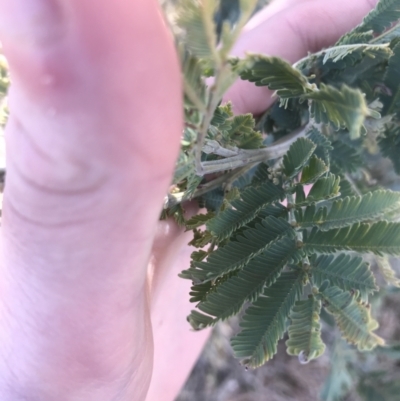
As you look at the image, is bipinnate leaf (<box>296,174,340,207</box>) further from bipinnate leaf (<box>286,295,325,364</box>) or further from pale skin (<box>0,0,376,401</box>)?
pale skin (<box>0,0,376,401</box>)

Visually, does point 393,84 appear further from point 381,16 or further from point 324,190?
point 324,190

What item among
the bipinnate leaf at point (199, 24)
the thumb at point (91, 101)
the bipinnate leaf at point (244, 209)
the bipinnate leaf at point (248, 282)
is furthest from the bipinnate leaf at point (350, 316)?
the bipinnate leaf at point (199, 24)

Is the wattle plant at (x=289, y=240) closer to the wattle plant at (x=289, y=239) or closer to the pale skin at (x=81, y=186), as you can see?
the wattle plant at (x=289, y=239)

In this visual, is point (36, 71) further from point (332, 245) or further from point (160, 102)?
point (332, 245)

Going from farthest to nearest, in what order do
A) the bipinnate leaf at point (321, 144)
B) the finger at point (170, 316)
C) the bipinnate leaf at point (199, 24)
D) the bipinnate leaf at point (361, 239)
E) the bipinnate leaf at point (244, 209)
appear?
the finger at point (170, 316), the bipinnate leaf at point (321, 144), the bipinnate leaf at point (244, 209), the bipinnate leaf at point (361, 239), the bipinnate leaf at point (199, 24)

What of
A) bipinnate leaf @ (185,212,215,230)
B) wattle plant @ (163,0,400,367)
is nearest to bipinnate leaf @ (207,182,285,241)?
wattle plant @ (163,0,400,367)

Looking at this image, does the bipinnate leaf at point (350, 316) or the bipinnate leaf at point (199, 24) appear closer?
the bipinnate leaf at point (199, 24)

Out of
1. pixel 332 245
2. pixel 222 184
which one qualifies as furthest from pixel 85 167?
pixel 222 184
